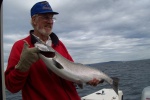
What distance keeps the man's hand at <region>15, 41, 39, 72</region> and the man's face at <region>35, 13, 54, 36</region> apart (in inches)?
23.0

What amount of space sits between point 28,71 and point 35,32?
0.78 metres

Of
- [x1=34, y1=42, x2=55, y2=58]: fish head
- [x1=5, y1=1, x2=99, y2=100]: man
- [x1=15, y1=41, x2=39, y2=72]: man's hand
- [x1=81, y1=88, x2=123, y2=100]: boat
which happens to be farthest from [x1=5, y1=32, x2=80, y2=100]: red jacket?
[x1=81, y1=88, x2=123, y2=100]: boat

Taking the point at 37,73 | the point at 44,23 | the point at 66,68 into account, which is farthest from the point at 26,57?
the point at 66,68

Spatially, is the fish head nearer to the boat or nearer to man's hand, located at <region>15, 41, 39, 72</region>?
man's hand, located at <region>15, 41, 39, 72</region>

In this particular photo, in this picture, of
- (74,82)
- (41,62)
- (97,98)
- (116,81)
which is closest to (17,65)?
(41,62)

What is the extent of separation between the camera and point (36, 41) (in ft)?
13.8

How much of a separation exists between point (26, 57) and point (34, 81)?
0.60m

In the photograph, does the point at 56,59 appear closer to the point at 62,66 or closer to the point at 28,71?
the point at 62,66

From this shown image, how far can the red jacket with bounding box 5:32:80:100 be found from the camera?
154 inches

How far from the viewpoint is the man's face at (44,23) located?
4289mm

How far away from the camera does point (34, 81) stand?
162 inches

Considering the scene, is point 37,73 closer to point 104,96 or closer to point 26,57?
point 26,57

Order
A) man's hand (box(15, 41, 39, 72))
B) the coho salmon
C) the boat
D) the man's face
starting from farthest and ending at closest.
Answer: the boat < the man's face < the coho salmon < man's hand (box(15, 41, 39, 72))

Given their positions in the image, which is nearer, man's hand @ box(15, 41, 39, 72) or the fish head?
man's hand @ box(15, 41, 39, 72)
